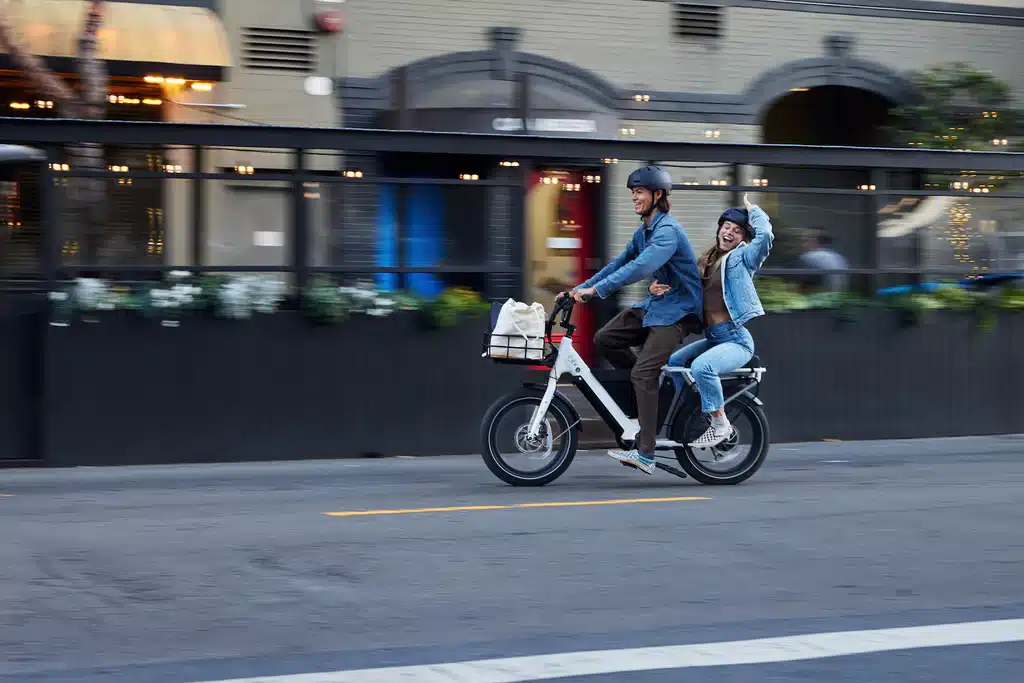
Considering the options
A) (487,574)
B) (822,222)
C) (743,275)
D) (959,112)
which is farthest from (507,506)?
(959,112)

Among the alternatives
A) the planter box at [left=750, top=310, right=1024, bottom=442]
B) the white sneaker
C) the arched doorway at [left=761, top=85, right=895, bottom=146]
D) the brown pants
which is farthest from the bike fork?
the arched doorway at [left=761, top=85, right=895, bottom=146]

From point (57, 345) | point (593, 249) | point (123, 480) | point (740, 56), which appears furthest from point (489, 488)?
point (740, 56)

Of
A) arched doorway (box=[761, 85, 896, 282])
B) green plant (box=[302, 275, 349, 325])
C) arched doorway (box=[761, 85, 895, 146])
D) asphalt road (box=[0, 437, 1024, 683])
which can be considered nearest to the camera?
asphalt road (box=[0, 437, 1024, 683])

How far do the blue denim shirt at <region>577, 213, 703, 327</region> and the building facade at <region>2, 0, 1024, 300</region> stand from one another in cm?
313

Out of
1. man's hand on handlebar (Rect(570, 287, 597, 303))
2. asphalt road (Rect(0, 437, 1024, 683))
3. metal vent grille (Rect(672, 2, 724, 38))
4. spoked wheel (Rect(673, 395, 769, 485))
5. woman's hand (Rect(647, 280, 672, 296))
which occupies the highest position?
metal vent grille (Rect(672, 2, 724, 38))

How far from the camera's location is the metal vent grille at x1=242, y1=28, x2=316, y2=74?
16.0m

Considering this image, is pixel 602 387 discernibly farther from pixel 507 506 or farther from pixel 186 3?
pixel 186 3

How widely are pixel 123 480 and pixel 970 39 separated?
43.3ft

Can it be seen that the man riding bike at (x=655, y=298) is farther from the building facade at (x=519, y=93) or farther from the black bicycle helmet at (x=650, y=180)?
the building facade at (x=519, y=93)

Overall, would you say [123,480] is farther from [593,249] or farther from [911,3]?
[911,3]

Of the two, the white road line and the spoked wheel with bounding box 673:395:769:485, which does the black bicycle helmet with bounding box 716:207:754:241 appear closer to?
the spoked wheel with bounding box 673:395:769:485

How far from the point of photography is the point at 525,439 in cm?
936

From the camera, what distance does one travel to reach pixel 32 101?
14766 millimetres

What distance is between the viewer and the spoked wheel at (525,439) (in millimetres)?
9359
